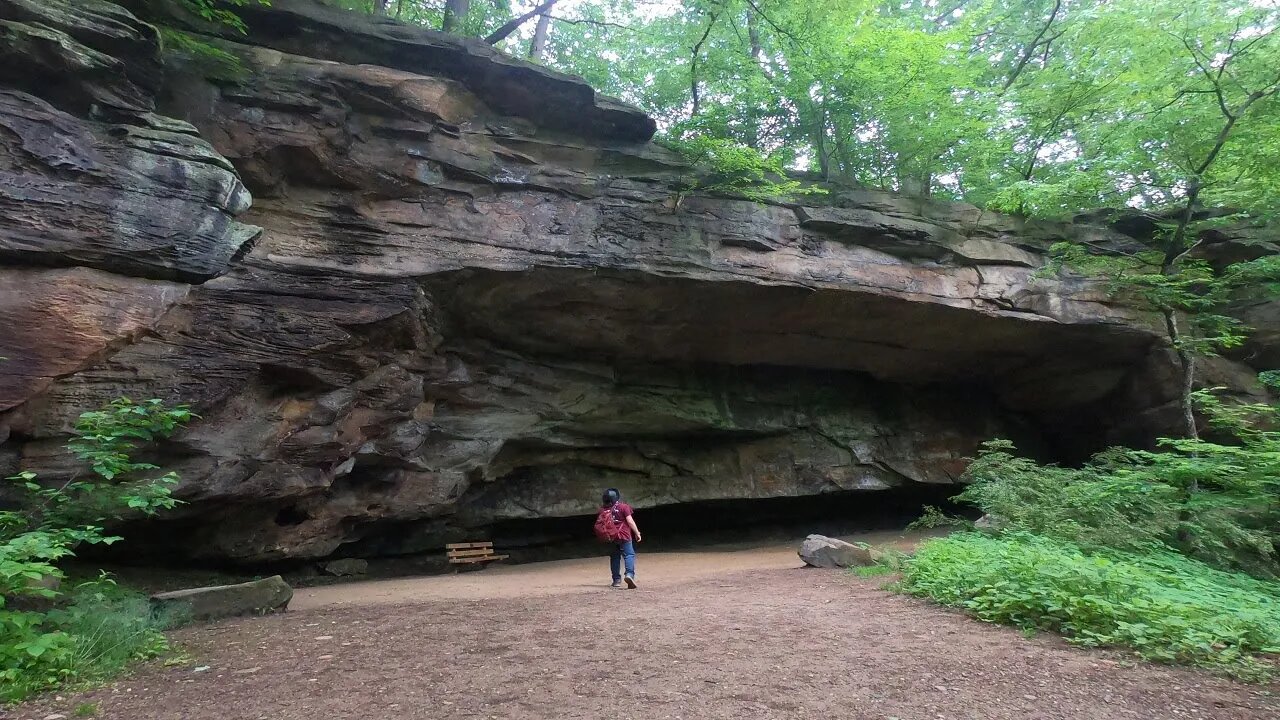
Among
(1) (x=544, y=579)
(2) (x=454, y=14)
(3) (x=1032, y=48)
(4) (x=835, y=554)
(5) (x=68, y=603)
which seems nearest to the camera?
(5) (x=68, y=603)

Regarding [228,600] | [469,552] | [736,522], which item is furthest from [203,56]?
→ [736,522]

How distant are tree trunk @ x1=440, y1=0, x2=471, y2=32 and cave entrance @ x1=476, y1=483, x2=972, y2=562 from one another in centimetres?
1004

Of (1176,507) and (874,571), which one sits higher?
(1176,507)

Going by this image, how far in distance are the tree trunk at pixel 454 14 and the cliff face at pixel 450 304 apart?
2971 millimetres

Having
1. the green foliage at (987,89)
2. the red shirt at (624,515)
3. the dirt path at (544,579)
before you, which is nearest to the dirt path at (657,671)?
the dirt path at (544,579)

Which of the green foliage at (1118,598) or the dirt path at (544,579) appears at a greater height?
the green foliage at (1118,598)

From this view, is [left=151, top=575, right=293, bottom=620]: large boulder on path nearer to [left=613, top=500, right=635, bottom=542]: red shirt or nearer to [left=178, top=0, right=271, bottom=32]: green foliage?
[left=613, top=500, right=635, bottom=542]: red shirt

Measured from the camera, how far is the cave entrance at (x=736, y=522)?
42.3ft

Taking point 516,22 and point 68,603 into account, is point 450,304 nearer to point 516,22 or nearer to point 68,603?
point 68,603

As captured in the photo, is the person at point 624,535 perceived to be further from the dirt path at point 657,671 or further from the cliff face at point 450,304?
the cliff face at point 450,304

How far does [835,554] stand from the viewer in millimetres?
8250

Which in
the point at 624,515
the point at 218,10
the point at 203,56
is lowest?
the point at 624,515

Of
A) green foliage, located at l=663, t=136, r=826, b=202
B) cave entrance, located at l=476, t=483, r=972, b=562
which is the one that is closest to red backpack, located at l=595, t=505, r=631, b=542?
cave entrance, located at l=476, t=483, r=972, b=562

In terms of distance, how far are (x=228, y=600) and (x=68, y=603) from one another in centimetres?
120
